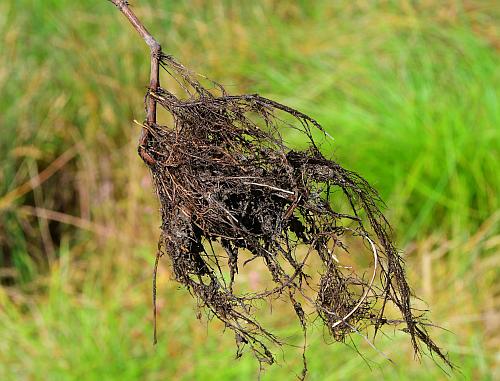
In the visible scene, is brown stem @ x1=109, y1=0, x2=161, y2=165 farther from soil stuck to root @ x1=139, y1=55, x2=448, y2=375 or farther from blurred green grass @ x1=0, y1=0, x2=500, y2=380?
blurred green grass @ x1=0, y1=0, x2=500, y2=380

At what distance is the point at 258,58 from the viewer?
112 inches

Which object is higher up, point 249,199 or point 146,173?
point 146,173

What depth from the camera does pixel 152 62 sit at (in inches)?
33.2

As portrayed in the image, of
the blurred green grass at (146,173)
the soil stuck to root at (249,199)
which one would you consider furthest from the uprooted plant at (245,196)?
the blurred green grass at (146,173)

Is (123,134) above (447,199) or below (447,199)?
above

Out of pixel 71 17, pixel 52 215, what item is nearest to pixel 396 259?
pixel 52 215

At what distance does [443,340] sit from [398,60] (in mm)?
942

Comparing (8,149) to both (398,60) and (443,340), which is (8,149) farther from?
(443,340)

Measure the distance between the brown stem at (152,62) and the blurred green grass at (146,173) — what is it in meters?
1.38

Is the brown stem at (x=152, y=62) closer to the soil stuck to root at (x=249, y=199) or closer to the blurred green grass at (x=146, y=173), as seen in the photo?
the soil stuck to root at (x=249, y=199)

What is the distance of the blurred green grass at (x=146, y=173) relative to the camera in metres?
2.31

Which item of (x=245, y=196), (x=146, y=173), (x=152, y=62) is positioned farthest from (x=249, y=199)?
(x=146, y=173)

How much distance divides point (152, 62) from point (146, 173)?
6.41ft

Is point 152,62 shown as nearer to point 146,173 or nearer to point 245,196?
point 245,196
